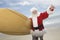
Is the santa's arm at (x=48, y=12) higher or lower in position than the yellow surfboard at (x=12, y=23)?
higher

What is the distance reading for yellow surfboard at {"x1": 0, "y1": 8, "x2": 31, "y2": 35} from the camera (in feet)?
2.28

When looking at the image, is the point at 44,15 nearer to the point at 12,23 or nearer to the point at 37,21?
the point at 37,21

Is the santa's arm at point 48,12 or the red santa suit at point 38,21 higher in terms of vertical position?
the santa's arm at point 48,12

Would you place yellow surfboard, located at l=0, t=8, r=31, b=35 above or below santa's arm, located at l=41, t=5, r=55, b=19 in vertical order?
below

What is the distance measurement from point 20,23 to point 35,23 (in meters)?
0.09

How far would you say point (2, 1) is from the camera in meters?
1.45

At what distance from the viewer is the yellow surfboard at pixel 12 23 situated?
694mm

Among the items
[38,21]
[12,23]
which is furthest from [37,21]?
[12,23]

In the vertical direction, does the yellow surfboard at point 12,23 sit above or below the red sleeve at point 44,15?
below

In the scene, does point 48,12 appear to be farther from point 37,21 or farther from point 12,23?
point 12,23

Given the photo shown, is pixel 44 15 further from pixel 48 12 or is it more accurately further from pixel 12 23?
pixel 12 23

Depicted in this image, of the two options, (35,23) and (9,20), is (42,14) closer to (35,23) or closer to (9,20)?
(35,23)

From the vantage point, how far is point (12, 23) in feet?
2.29

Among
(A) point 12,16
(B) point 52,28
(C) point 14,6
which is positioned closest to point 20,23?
(A) point 12,16
